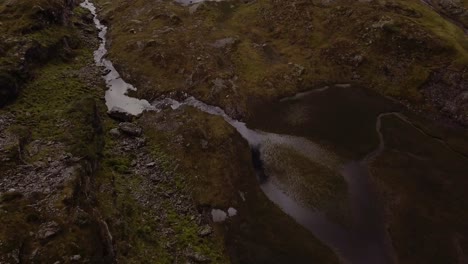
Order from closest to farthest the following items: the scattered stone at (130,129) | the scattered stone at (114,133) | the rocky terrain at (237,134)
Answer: the rocky terrain at (237,134)
the scattered stone at (114,133)
the scattered stone at (130,129)

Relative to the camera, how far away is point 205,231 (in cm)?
5575

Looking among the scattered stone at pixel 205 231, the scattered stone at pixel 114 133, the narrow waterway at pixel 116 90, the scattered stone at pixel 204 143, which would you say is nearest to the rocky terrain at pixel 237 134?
the scattered stone at pixel 205 231

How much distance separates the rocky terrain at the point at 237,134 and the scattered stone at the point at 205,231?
40 cm

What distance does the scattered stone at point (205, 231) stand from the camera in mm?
55469

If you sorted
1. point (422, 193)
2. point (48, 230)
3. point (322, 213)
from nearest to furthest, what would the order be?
1. point (48, 230)
2. point (322, 213)
3. point (422, 193)

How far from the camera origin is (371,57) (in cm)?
8975

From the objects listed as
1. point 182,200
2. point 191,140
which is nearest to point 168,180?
point 182,200

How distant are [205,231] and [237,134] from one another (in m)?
22.2

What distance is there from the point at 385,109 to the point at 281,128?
2170cm

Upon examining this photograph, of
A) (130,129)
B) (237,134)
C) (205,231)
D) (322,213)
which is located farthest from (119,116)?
(322,213)

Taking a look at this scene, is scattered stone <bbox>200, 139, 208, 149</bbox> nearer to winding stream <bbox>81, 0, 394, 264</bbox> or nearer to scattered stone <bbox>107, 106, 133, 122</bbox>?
winding stream <bbox>81, 0, 394, 264</bbox>

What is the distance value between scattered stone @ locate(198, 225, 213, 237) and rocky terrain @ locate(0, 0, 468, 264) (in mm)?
400

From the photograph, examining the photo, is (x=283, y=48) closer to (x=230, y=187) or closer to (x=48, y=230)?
(x=230, y=187)

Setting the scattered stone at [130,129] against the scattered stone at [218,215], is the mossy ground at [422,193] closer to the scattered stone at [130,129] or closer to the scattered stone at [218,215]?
the scattered stone at [218,215]
